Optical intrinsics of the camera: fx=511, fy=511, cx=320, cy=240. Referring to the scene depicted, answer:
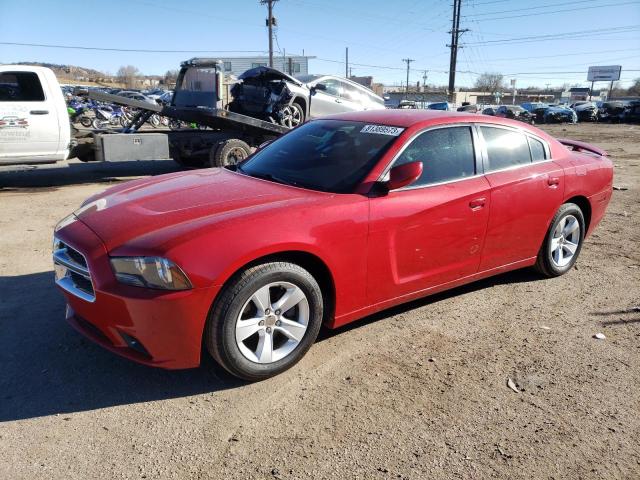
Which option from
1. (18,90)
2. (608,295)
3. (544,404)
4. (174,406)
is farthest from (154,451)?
(18,90)

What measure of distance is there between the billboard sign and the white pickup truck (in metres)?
87.5

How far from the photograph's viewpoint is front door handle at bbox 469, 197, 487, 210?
3.82 m

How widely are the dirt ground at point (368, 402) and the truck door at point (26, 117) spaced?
4951 millimetres

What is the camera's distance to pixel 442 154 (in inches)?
153

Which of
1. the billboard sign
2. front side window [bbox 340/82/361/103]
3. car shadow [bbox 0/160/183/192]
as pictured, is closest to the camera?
car shadow [bbox 0/160/183/192]

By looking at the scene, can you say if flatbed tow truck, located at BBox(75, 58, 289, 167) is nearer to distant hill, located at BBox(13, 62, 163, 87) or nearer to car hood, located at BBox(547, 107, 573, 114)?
car hood, located at BBox(547, 107, 573, 114)

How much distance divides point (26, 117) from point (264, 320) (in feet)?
24.5

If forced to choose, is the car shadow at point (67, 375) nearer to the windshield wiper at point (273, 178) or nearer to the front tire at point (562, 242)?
the windshield wiper at point (273, 178)

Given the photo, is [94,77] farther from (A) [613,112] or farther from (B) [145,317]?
(B) [145,317]

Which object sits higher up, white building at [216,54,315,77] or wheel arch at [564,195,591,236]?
white building at [216,54,315,77]

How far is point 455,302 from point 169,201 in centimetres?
247

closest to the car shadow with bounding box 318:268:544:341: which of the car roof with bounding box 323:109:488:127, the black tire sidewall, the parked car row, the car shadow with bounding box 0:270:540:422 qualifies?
the car shadow with bounding box 0:270:540:422

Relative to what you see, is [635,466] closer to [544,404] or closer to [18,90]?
[544,404]

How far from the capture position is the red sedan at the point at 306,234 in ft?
9.08
